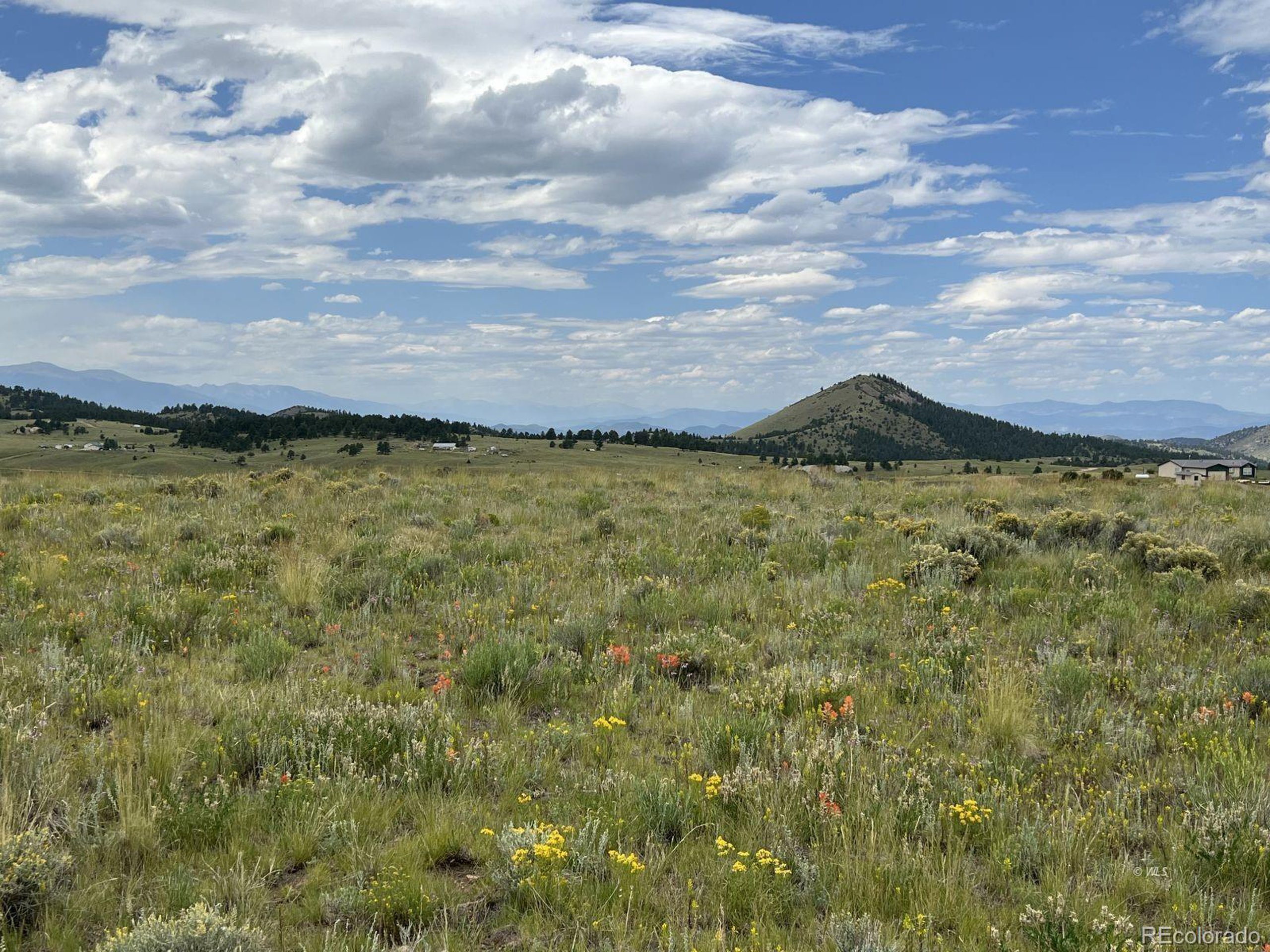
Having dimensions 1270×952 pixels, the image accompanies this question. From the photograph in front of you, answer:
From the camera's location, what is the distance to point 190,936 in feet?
10.2

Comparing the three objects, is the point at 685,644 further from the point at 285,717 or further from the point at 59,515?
the point at 59,515

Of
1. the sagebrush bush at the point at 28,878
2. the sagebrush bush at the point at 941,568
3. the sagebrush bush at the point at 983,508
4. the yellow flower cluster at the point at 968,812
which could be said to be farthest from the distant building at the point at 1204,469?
the sagebrush bush at the point at 28,878

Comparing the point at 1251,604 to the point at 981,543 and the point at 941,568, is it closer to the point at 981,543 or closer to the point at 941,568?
the point at 941,568

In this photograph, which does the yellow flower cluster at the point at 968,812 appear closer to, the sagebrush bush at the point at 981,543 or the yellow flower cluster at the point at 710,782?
the yellow flower cluster at the point at 710,782

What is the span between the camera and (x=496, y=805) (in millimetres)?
4562

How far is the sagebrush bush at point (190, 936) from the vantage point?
121 inches

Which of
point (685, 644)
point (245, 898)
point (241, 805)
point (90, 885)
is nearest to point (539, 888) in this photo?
point (245, 898)

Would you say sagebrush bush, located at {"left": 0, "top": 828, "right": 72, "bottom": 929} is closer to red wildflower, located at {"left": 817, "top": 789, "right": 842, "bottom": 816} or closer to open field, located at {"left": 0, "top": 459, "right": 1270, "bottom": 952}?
open field, located at {"left": 0, "top": 459, "right": 1270, "bottom": 952}

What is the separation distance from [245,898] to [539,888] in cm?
149

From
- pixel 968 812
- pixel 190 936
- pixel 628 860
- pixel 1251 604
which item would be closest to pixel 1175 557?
pixel 1251 604

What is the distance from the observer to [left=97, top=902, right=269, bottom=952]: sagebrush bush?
3.07 metres

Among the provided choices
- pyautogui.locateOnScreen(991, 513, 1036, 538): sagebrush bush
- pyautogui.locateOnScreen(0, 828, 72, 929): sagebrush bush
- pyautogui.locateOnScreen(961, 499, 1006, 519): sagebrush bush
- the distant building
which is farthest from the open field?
the distant building

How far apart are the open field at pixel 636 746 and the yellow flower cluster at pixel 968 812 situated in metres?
0.06

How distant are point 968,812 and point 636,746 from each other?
7.52 feet
